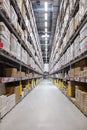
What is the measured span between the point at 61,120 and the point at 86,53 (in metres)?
1.29

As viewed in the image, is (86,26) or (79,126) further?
(86,26)

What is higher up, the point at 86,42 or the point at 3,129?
the point at 86,42

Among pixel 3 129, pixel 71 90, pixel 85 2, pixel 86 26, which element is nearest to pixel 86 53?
pixel 86 26

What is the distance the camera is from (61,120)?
3.04 m

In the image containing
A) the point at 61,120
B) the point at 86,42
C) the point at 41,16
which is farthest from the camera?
the point at 41,16

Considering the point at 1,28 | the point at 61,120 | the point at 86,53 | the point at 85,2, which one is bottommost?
the point at 61,120

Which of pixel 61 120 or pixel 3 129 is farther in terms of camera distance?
pixel 61 120

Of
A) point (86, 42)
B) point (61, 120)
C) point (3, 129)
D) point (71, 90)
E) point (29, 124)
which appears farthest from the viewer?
point (71, 90)

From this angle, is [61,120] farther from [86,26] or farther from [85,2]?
[85,2]

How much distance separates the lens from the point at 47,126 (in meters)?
2.66

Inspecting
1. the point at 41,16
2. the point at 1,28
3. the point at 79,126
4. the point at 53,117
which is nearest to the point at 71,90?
the point at 53,117

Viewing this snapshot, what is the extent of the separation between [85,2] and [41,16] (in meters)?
9.92

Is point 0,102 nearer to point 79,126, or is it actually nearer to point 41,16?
point 79,126

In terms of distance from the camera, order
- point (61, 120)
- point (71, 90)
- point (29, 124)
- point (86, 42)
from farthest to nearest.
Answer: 1. point (71, 90)
2. point (86, 42)
3. point (61, 120)
4. point (29, 124)
